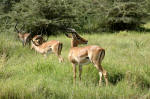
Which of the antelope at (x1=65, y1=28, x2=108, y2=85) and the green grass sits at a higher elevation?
the antelope at (x1=65, y1=28, x2=108, y2=85)

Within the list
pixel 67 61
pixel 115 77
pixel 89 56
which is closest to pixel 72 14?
pixel 67 61

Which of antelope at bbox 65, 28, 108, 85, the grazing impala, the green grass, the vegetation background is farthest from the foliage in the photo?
antelope at bbox 65, 28, 108, 85

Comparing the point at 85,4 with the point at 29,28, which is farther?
the point at 85,4

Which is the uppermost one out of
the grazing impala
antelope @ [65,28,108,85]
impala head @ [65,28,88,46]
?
impala head @ [65,28,88,46]

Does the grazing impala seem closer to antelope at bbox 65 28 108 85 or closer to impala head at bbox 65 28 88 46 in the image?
impala head at bbox 65 28 88 46

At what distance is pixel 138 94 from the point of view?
14.2 feet

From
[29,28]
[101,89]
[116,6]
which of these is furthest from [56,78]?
[116,6]

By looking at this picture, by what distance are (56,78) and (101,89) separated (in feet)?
3.59

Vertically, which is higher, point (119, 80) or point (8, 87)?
point (8, 87)

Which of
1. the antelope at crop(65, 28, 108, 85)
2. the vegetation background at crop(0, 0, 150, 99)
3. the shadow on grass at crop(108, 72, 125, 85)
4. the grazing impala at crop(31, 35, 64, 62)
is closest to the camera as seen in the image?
the vegetation background at crop(0, 0, 150, 99)

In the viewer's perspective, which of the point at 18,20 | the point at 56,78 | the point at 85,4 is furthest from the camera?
the point at 85,4

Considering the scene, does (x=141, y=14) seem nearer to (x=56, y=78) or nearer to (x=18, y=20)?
A: (x=18, y=20)

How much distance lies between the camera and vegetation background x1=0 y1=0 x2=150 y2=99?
4.19 m

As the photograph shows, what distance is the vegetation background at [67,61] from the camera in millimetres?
4191
